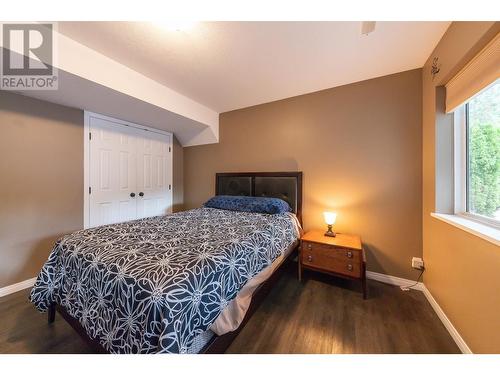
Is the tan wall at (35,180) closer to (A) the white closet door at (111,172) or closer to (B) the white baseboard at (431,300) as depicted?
(A) the white closet door at (111,172)

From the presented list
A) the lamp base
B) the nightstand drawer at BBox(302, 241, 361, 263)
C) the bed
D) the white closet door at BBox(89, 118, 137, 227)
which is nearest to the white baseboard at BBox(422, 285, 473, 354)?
the nightstand drawer at BBox(302, 241, 361, 263)

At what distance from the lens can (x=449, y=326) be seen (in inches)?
54.3

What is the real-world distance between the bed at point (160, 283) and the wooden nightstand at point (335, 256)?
0.45m

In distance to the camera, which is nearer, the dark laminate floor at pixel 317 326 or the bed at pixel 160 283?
the bed at pixel 160 283

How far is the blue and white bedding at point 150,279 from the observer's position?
2.68 ft

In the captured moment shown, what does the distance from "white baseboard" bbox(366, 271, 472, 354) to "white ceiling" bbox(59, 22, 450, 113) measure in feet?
→ 7.34

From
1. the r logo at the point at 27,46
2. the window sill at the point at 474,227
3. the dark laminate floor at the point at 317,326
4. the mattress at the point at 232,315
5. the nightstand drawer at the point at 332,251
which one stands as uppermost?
Result: the r logo at the point at 27,46

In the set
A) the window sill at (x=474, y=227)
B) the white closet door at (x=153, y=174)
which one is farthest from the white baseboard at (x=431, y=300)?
the white closet door at (x=153, y=174)

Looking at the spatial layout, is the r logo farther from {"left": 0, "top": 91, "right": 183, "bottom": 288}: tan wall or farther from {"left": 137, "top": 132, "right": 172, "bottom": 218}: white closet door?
{"left": 137, "top": 132, "right": 172, "bottom": 218}: white closet door

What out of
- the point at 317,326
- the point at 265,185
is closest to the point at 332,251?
the point at 317,326

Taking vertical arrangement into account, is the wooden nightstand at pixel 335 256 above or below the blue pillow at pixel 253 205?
below

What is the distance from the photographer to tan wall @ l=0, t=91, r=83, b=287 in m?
1.90

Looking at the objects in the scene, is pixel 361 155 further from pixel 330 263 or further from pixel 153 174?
pixel 153 174
